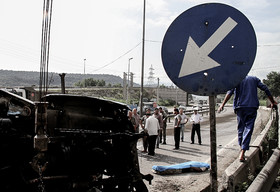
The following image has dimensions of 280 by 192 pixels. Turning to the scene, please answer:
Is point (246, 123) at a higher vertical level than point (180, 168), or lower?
higher

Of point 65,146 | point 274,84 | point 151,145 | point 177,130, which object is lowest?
point 151,145

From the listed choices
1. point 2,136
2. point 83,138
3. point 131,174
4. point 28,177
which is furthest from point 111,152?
point 2,136

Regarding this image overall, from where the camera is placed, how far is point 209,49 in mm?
2629

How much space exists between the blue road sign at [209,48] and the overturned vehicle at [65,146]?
54.0 inches

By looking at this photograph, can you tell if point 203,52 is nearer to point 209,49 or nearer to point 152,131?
point 209,49

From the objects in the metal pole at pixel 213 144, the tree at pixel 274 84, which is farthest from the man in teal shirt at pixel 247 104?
the tree at pixel 274 84

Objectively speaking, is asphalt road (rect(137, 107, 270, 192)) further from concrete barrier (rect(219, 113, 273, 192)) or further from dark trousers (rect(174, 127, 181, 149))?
concrete barrier (rect(219, 113, 273, 192))

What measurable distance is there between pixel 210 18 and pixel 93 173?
229cm

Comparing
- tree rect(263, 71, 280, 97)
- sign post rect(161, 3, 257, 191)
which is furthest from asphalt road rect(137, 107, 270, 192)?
tree rect(263, 71, 280, 97)

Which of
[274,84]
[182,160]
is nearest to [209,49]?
[182,160]

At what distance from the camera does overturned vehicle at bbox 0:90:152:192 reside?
314cm

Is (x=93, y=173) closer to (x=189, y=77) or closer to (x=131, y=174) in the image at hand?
(x=131, y=174)

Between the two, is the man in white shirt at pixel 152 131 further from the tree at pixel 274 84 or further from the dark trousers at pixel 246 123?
the tree at pixel 274 84

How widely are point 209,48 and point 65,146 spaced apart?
199cm
